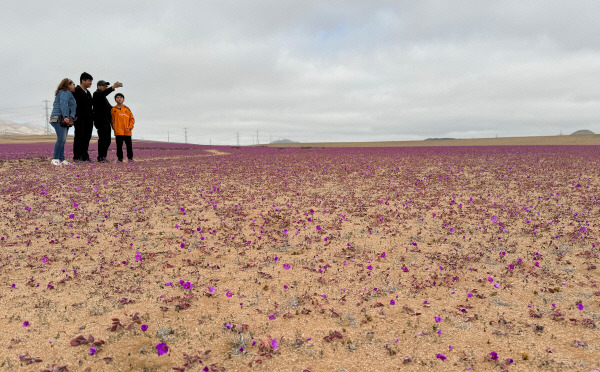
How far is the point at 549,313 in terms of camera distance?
17.3 feet

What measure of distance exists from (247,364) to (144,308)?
208cm

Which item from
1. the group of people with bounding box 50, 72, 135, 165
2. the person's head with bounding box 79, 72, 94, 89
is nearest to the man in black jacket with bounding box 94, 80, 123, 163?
the group of people with bounding box 50, 72, 135, 165

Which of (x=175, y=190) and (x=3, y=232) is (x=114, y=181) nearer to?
(x=175, y=190)

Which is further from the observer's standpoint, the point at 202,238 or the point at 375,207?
the point at 375,207

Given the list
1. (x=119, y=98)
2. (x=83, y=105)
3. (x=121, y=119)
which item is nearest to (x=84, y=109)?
(x=83, y=105)

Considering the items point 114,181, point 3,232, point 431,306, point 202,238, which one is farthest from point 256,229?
point 114,181

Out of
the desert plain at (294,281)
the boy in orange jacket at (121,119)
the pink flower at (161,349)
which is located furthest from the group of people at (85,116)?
the pink flower at (161,349)

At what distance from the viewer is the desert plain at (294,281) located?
4379 millimetres

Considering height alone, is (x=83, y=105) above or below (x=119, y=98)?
below

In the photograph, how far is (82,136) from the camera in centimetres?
1719

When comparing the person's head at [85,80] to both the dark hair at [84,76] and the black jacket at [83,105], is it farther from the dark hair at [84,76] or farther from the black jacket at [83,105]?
the black jacket at [83,105]

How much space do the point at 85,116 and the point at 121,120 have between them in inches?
76.3

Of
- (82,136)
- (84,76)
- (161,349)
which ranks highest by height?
(84,76)

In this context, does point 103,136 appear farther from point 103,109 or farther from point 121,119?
point 103,109
